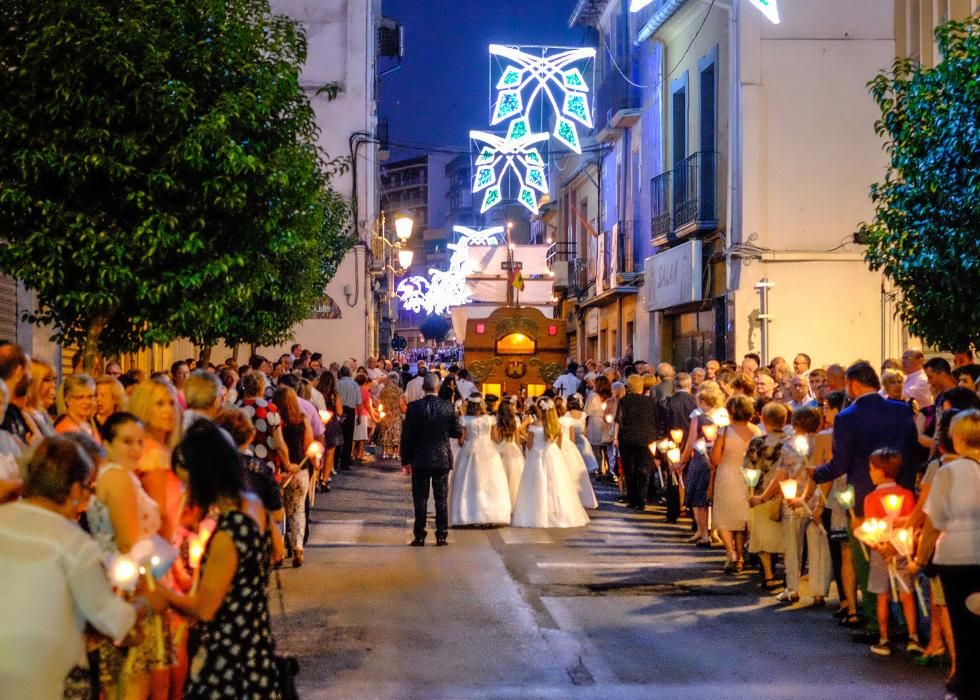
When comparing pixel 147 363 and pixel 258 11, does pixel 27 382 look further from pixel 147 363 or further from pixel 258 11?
pixel 147 363

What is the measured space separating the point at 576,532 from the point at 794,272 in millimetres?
9874

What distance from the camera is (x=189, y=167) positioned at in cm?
1418

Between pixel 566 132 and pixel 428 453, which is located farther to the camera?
pixel 566 132

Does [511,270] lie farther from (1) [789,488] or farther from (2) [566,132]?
(1) [789,488]

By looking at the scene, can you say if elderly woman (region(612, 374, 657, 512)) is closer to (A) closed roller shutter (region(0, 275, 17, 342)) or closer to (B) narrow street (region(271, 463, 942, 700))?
(B) narrow street (region(271, 463, 942, 700))

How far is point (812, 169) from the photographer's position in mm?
23953

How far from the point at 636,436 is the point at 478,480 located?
2.68m

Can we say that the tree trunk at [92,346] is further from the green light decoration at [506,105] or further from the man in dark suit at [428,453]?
the green light decoration at [506,105]

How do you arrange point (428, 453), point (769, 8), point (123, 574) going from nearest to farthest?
1. point (123, 574)
2. point (428, 453)
3. point (769, 8)

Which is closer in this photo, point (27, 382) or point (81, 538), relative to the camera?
point (81, 538)

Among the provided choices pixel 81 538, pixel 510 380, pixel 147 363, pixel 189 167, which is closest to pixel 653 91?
pixel 510 380

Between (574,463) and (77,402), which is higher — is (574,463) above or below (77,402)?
below

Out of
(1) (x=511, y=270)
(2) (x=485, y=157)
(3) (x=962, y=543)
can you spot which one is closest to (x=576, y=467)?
(3) (x=962, y=543)

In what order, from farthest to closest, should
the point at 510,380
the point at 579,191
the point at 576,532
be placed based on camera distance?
the point at 579,191
the point at 510,380
the point at 576,532
